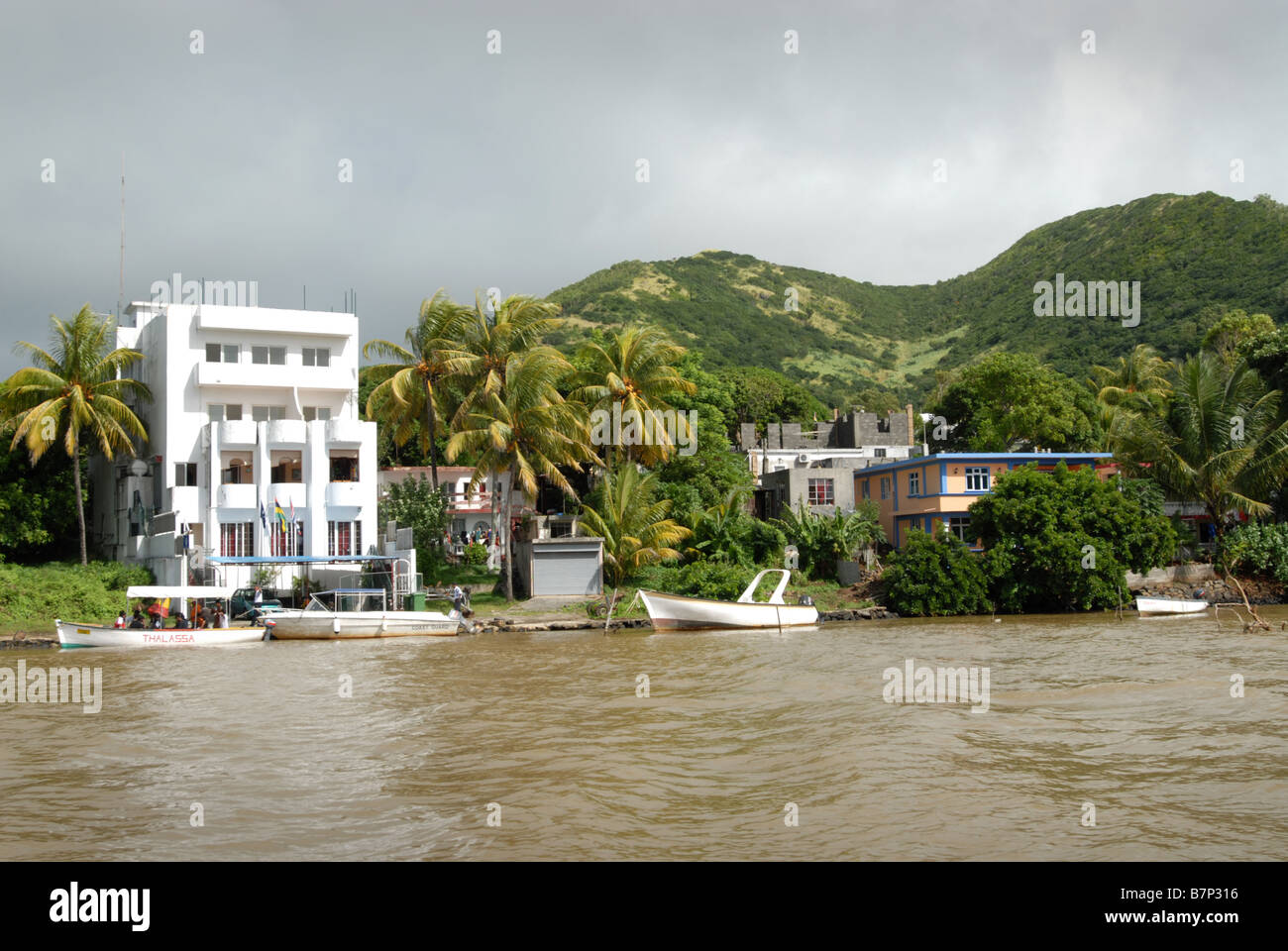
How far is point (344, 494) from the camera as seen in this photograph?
38.8 meters

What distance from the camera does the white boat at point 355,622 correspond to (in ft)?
104

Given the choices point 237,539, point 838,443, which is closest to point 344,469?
point 237,539

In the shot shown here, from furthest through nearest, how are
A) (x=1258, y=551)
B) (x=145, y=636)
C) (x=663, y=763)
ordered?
1. (x=1258, y=551)
2. (x=145, y=636)
3. (x=663, y=763)

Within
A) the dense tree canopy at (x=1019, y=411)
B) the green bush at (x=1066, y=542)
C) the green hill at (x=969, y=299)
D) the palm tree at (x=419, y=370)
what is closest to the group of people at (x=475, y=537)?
the palm tree at (x=419, y=370)

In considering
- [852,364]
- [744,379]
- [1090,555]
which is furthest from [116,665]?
[852,364]

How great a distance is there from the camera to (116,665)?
24969 millimetres

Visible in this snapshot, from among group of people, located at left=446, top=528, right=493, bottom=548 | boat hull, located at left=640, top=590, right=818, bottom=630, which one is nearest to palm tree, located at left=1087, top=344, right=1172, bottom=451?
boat hull, located at left=640, top=590, right=818, bottom=630

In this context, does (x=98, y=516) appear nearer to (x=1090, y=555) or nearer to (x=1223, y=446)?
(x=1090, y=555)

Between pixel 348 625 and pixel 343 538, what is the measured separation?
809cm

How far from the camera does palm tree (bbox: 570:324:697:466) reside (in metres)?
42.9

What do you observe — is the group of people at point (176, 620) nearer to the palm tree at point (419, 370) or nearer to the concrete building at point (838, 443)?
the palm tree at point (419, 370)

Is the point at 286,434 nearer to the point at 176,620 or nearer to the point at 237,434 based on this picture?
the point at 237,434

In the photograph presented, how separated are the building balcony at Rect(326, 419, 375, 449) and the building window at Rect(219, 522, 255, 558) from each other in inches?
175

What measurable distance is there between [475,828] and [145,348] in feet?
133
